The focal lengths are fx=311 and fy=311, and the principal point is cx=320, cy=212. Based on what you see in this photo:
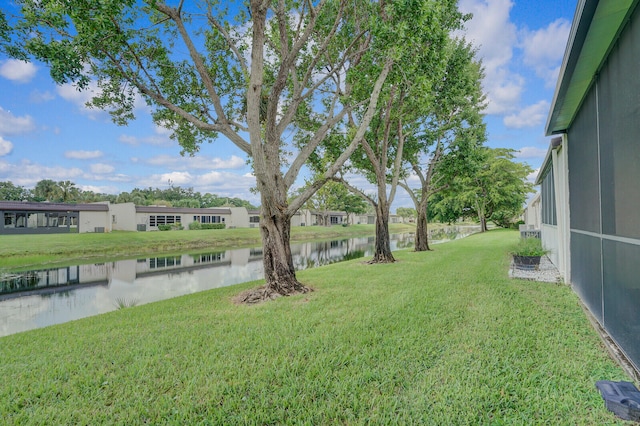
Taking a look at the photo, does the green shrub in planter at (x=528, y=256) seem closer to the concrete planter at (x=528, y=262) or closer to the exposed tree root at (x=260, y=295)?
the concrete planter at (x=528, y=262)

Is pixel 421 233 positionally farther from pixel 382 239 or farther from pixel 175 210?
pixel 175 210

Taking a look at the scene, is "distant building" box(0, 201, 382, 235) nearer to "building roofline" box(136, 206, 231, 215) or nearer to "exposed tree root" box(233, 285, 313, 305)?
"building roofline" box(136, 206, 231, 215)

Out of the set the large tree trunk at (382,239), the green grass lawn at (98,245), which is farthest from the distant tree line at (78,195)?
the large tree trunk at (382,239)

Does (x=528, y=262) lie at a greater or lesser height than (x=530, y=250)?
lesser

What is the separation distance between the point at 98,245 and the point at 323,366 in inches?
805

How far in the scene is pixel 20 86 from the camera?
13.8 metres

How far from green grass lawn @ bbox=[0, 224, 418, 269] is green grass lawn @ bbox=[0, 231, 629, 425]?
14.5 meters

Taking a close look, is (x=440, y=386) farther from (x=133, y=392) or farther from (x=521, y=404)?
(x=133, y=392)

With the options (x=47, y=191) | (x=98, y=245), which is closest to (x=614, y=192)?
(x=98, y=245)

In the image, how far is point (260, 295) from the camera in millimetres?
5988

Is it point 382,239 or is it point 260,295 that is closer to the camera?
point 260,295

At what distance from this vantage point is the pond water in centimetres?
685

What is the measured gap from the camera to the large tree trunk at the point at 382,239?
10602 millimetres

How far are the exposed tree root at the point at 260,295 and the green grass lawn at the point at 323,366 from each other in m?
0.68
